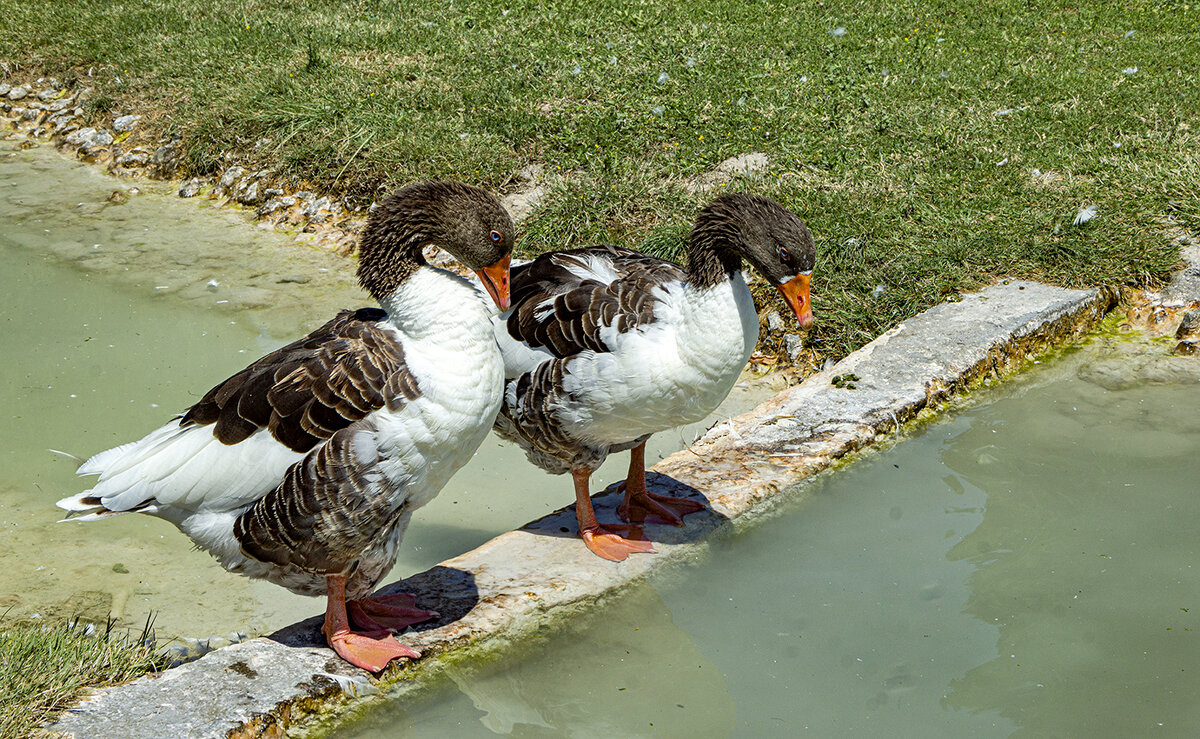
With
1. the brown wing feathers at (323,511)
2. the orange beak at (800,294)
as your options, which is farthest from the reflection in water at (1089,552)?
the brown wing feathers at (323,511)

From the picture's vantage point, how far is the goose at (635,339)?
406cm

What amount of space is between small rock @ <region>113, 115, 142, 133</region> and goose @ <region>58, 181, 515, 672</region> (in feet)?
24.1

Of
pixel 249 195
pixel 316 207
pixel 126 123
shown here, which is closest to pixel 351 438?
pixel 316 207

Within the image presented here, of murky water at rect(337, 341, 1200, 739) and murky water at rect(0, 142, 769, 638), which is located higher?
murky water at rect(337, 341, 1200, 739)

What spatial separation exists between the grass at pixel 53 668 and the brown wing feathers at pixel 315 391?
737 mm

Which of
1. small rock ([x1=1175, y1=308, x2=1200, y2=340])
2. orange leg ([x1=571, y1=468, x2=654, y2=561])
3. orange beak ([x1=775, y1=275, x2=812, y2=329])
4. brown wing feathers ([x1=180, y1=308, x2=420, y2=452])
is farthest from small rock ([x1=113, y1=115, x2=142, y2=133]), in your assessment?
small rock ([x1=1175, y1=308, x2=1200, y2=340])

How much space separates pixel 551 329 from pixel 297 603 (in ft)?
5.43

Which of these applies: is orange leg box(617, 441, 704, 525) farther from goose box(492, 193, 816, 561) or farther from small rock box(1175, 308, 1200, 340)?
small rock box(1175, 308, 1200, 340)

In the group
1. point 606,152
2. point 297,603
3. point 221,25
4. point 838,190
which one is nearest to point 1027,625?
point 297,603

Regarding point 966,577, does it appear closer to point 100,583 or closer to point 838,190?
point 100,583

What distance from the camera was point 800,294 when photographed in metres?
4.28

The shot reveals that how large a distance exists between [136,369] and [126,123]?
467cm

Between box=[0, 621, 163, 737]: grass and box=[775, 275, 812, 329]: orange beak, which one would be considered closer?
box=[0, 621, 163, 737]: grass

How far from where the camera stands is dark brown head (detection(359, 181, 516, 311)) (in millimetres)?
3688
